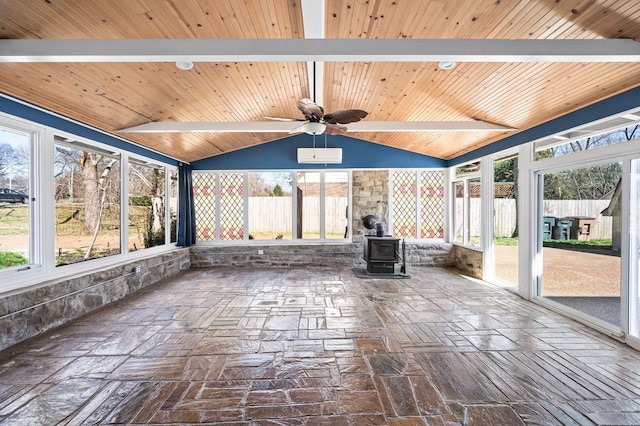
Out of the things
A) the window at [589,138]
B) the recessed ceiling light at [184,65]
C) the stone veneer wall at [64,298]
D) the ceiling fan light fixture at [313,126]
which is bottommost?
the stone veneer wall at [64,298]

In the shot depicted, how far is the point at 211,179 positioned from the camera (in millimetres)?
6809

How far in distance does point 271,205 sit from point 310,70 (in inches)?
154

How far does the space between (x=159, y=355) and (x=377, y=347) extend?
2.02m

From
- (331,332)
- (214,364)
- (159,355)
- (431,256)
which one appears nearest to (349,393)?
(331,332)

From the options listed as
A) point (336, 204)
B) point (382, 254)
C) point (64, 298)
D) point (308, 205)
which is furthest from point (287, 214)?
point (64, 298)

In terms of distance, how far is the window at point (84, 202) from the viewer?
361 centimetres

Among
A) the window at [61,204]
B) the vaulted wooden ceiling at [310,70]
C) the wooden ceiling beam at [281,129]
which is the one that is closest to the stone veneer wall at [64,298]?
the window at [61,204]

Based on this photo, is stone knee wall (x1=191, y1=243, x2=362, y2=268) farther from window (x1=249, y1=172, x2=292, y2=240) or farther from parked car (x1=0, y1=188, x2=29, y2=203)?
parked car (x1=0, y1=188, x2=29, y2=203)

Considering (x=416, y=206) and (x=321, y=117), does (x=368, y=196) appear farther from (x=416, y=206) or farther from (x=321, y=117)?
(x=321, y=117)

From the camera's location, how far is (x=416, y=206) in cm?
679

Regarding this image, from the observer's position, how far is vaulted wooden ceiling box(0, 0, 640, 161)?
7.09 feet

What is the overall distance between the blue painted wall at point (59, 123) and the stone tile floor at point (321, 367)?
2.38m

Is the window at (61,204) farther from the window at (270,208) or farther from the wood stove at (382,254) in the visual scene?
the wood stove at (382,254)

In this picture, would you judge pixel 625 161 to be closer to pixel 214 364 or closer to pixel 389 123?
pixel 389 123
